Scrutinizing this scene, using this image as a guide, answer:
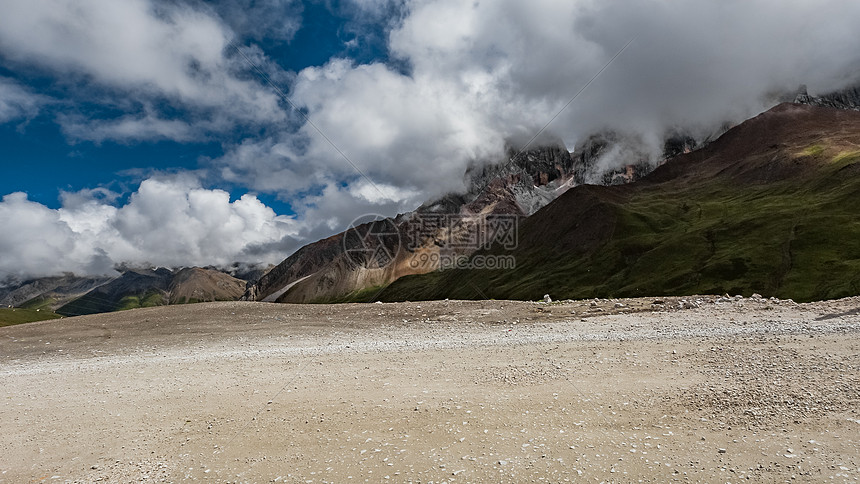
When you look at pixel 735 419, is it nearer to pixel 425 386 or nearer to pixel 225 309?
pixel 425 386

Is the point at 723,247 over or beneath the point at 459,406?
over

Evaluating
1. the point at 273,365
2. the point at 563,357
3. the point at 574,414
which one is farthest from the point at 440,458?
the point at 273,365

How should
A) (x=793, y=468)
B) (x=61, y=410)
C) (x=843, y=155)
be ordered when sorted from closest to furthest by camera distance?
(x=793, y=468), (x=61, y=410), (x=843, y=155)

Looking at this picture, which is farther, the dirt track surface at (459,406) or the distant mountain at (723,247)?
the distant mountain at (723,247)

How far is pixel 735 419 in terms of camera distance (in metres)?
10.7

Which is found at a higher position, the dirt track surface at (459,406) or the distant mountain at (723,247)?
the distant mountain at (723,247)

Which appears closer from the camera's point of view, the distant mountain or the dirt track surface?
the dirt track surface

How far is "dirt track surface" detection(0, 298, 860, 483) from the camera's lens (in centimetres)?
945

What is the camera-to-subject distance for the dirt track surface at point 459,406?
9.45m

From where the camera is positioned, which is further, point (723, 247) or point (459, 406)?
point (723, 247)

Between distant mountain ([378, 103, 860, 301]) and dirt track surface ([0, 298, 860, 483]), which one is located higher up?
distant mountain ([378, 103, 860, 301])

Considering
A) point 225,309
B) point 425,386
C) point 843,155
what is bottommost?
point 425,386

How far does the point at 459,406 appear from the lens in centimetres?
1244

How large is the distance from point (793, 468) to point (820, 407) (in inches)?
129
